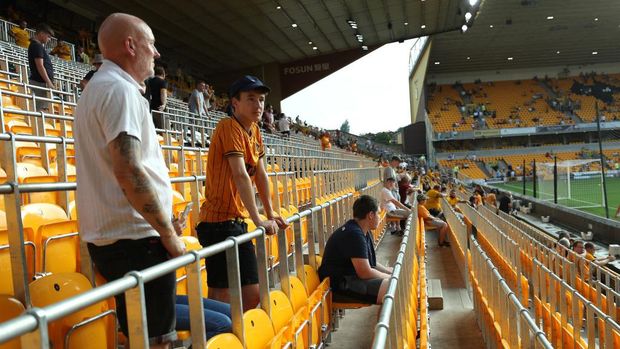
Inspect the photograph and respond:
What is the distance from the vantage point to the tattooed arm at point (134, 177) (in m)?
1.55

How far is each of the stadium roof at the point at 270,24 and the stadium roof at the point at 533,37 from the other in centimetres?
395

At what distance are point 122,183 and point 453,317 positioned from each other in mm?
4392

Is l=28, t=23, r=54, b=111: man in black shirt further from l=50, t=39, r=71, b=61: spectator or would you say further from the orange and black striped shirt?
l=50, t=39, r=71, b=61: spectator

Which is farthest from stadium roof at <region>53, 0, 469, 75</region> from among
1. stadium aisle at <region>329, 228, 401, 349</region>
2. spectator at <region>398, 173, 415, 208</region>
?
stadium aisle at <region>329, 228, 401, 349</region>

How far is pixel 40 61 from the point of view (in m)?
6.36

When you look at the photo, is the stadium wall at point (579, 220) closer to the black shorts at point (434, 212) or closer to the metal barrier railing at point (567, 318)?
the black shorts at point (434, 212)

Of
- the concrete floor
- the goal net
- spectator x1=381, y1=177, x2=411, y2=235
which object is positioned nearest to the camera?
the concrete floor

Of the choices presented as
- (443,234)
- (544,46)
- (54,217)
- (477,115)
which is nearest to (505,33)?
(544,46)

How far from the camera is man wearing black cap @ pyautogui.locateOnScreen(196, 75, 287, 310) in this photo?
8.45 ft

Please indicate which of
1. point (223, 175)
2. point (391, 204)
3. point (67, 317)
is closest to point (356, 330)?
point (223, 175)

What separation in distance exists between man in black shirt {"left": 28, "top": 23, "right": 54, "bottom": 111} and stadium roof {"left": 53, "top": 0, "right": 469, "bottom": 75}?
11417mm

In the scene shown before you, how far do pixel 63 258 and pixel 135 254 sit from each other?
35.3 inches

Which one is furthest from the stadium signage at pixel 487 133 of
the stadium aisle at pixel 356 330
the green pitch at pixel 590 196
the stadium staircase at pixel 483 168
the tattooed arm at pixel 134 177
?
the tattooed arm at pixel 134 177

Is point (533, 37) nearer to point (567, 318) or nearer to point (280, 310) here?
point (567, 318)
